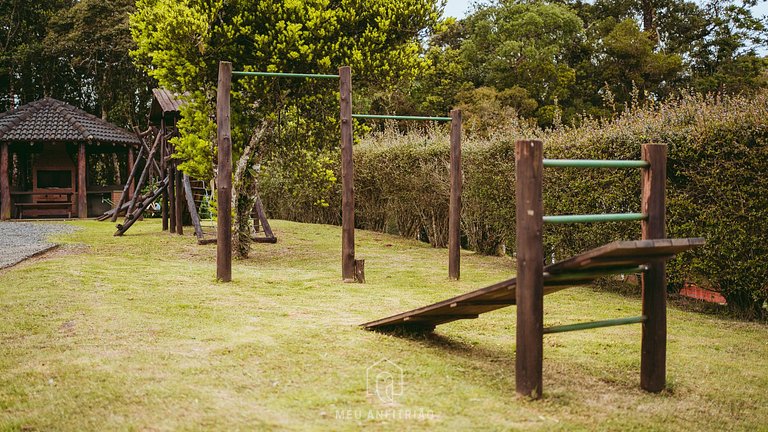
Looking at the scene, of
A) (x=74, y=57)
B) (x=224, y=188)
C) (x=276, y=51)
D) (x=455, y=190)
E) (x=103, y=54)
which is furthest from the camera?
(x=103, y=54)

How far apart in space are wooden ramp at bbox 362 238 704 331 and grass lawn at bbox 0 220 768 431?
0.36 meters

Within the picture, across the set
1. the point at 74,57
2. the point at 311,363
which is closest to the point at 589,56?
the point at 74,57

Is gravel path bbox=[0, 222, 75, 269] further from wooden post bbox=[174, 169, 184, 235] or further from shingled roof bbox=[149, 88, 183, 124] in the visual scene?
shingled roof bbox=[149, 88, 183, 124]

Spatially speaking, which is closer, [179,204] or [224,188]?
[224,188]

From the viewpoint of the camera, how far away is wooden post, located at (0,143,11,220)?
79.7 ft

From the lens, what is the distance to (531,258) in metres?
4.33

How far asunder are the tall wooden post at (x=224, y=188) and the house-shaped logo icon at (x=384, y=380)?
484 cm

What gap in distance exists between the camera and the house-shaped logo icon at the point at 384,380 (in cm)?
428

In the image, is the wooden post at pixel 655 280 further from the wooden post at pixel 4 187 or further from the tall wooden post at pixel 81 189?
the wooden post at pixel 4 187

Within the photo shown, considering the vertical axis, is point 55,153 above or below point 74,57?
below

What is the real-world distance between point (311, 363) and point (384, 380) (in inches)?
25.7

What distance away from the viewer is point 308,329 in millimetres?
5941

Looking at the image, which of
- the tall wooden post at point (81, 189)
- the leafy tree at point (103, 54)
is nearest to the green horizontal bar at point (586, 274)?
the tall wooden post at point (81, 189)

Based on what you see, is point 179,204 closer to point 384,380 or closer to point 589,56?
point 384,380
